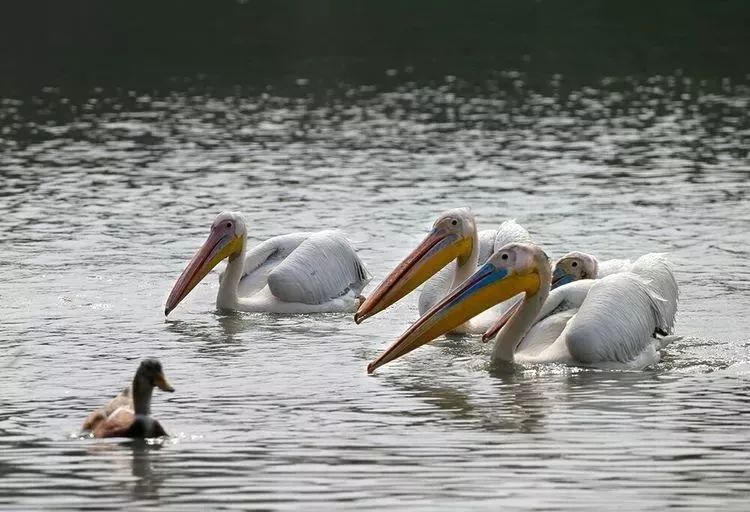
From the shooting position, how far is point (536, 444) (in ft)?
24.1

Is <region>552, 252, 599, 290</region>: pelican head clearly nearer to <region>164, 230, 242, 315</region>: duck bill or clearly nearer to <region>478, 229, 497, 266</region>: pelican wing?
<region>478, 229, 497, 266</region>: pelican wing

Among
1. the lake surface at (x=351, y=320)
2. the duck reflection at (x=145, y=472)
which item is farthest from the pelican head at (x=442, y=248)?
the duck reflection at (x=145, y=472)

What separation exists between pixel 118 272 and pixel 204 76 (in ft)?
43.6

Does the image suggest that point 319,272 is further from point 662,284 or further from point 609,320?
point 609,320

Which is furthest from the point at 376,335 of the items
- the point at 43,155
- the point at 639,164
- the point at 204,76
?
the point at 204,76

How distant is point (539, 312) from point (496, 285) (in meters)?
0.36

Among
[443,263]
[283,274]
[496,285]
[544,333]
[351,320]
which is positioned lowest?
[351,320]

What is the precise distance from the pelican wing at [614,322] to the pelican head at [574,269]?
598 mm

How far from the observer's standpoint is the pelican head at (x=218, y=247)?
10742 mm

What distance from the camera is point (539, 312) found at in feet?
30.5

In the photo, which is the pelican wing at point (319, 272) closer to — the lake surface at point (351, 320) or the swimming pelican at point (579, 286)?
the lake surface at point (351, 320)

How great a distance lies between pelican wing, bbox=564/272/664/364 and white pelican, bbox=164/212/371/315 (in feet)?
6.99

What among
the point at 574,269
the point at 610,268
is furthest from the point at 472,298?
the point at 610,268

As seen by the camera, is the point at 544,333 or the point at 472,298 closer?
the point at 472,298
